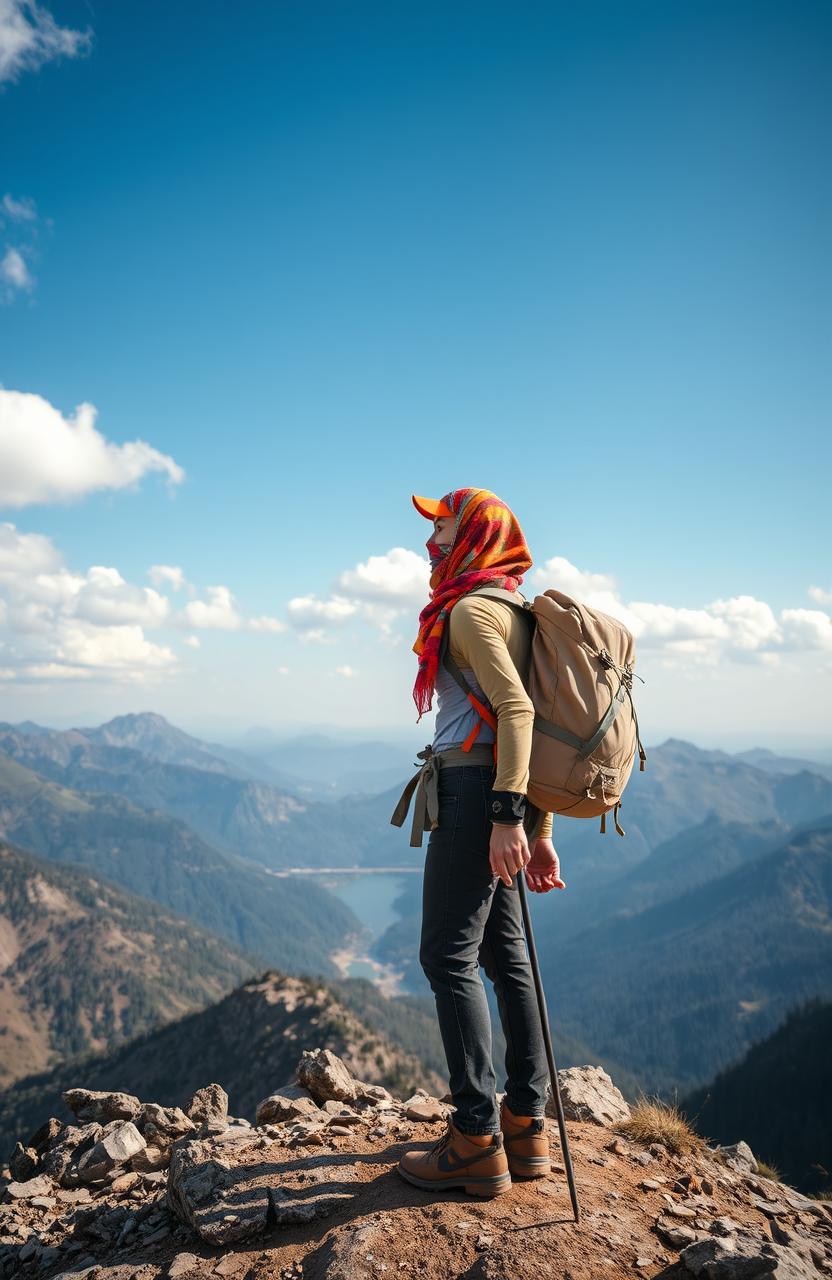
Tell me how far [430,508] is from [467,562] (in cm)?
56

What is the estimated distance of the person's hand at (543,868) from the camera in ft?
15.3

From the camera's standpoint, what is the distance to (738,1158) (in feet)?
19.1

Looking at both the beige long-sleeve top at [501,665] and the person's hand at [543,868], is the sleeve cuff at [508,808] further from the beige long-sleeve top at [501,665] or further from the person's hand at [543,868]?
the person's hand at [543,868]

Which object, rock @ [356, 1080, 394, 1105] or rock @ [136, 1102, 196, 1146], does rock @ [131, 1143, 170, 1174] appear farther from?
rock @ [356, 1080, 394, 1105]

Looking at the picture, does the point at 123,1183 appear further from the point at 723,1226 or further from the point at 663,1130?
the point at 723,1226

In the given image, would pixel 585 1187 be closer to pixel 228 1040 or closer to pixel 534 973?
pixel 534 973

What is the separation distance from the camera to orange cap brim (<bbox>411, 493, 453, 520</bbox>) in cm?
446

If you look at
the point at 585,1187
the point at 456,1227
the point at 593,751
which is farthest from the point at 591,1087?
the point at 593,751

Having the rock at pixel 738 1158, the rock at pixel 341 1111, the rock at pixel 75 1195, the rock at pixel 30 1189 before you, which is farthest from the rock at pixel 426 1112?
the rock at pixel 30 1189

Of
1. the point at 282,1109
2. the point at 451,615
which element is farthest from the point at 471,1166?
the point at 282,1109

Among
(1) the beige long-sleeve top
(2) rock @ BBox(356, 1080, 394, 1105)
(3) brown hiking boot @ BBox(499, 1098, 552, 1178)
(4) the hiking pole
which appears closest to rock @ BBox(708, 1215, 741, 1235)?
(4) the hiking pole

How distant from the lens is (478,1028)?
12.8ft

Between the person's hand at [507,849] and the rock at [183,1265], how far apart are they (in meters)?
3.11

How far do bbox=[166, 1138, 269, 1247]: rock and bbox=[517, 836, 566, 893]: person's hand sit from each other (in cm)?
276
